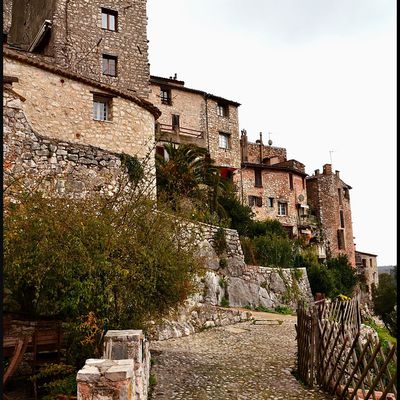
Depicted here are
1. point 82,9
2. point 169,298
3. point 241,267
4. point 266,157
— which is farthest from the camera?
point 266,157

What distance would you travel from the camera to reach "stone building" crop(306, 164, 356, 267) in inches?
1574

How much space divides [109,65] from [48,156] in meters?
11.6

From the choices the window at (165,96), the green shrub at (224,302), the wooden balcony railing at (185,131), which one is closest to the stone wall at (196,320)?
the green shrub at (224,302)

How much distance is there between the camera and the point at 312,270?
26.0 m

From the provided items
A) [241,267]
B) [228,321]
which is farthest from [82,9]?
[228,321]

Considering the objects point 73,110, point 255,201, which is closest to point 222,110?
point 255,201

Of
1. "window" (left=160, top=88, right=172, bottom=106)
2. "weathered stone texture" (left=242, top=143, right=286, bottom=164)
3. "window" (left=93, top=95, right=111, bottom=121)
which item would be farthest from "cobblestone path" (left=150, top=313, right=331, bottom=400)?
"weathered stone texture" (left=242, top=143, right=286, bottom=164)

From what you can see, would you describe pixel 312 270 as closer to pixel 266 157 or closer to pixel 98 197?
pixel 266 157

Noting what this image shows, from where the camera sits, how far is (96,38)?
22625 millimetres

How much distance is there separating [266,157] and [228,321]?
27.9m

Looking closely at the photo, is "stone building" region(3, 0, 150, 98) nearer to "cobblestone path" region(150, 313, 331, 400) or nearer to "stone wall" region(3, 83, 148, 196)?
"stone wall" region(3, 83, 148, 196)

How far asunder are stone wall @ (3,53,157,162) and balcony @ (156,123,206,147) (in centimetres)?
1068

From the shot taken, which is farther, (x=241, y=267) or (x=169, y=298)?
(x=241, y=267)

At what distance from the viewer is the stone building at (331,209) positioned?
1574 inches
